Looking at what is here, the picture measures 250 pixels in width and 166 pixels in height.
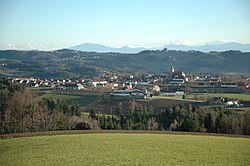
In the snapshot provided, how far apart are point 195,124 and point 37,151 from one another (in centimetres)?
1642

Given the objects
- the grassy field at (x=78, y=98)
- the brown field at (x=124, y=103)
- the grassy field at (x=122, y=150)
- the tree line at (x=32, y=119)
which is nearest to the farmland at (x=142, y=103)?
the brown field at (x=124, y=103)

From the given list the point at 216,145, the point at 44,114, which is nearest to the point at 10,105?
the point at 44,114

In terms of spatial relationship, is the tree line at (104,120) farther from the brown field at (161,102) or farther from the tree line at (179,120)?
the brown field at (161,102)

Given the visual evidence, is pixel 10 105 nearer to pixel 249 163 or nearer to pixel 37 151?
pixel 37 151

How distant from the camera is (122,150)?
20.2 metres

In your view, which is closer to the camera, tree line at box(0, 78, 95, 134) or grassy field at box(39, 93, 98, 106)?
tree line at box(0, 78, 95, 134)

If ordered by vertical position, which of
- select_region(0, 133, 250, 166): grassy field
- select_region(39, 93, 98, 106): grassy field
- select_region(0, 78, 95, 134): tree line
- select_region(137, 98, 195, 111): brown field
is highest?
select_region(0, 133, 250, 166): grassy field

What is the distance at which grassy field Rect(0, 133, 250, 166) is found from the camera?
57.5 ft

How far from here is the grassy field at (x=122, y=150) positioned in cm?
1753

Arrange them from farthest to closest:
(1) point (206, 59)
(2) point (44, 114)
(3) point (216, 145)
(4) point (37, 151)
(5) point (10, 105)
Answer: (1) point (206, 59), (5) point (10, 105), (2) point (44, 114), (3) point (216, 145), (4) point (37, 151)

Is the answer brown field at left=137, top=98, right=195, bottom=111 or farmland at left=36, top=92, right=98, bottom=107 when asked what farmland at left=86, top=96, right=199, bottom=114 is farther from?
farmland at left=36, top=92, right=98, bottom=107

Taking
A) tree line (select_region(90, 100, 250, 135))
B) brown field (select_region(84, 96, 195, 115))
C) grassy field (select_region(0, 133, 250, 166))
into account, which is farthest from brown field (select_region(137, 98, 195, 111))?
grassy field (select_region(0, 133, 250, 166))

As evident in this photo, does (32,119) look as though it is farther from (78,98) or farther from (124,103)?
(78,98)

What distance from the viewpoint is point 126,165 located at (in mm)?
16609
